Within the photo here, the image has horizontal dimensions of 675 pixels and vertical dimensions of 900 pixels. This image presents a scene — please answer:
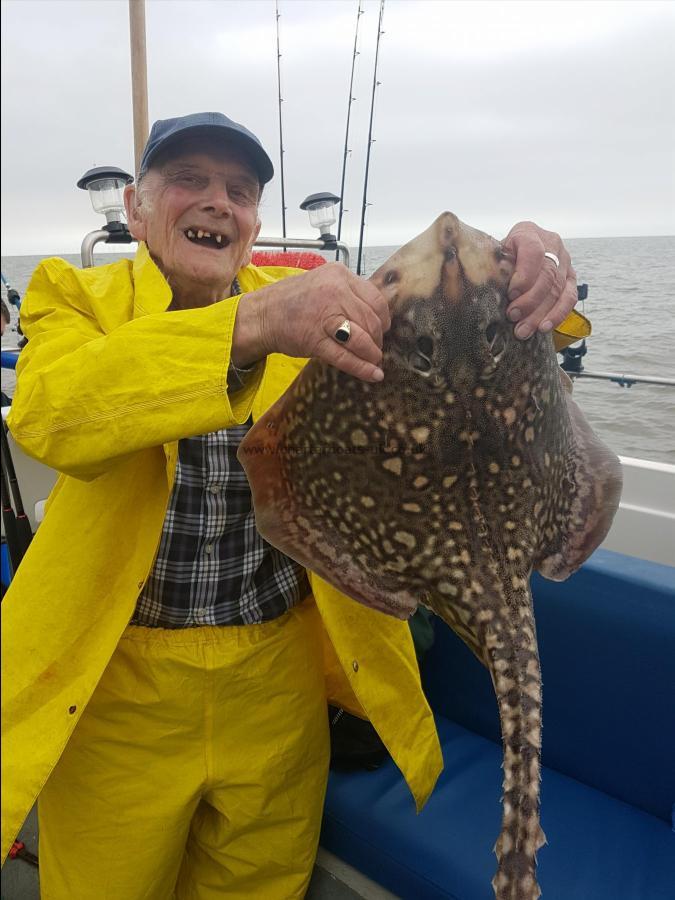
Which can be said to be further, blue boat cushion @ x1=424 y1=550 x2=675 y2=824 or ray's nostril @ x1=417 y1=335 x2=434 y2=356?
blue boat cushion @ x1=424 y1=550 x2=675 y2=824

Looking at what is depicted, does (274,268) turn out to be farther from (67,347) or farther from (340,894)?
(340,894)

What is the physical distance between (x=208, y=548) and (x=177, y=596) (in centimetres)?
17

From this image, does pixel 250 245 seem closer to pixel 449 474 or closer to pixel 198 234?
pixel 198 234

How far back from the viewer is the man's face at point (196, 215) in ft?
5.95

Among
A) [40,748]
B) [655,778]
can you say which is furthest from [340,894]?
[40,748]

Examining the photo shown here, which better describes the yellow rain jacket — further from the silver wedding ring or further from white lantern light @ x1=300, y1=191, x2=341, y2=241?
white lantern light @ x1=300, y1=191, x2=341, y2=241

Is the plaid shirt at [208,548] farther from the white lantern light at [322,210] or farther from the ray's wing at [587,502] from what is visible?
the white lantern light at [322,210]

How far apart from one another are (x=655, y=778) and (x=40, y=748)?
2057 millimetres

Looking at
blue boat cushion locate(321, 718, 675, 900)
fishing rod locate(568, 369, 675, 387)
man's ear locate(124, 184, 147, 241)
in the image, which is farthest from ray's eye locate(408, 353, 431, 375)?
fishing rod locate(568, 369, 675, 387)

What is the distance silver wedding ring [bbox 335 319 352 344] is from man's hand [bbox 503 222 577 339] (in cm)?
31

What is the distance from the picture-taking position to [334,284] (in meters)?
1.15

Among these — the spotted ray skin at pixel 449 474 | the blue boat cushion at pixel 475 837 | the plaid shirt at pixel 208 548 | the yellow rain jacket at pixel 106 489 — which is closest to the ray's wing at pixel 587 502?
the spotted ray skin at pixel 449 474

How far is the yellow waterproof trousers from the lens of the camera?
1858 millimetres

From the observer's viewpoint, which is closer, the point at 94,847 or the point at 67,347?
the point at 67,347
